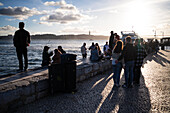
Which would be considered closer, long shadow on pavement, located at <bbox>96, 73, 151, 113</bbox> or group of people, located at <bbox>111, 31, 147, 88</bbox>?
long shadow on pavement, located at <bbox>96, 73, 151, 113</bbox>

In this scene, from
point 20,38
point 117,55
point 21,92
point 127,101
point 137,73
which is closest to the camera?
point 21,92

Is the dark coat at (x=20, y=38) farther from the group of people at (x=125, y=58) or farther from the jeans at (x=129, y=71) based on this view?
the jeans at (x=129, y=71)

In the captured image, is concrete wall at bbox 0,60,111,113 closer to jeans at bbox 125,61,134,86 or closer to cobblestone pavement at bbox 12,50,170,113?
cobblestone pavement at bbox 12,50,170,113

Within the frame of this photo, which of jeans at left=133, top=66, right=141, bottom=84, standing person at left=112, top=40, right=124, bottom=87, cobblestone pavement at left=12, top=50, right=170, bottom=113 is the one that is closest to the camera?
cobblestone pavement at left=12, top=50, right=170, bottom=113

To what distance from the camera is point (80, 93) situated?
17.9 ft

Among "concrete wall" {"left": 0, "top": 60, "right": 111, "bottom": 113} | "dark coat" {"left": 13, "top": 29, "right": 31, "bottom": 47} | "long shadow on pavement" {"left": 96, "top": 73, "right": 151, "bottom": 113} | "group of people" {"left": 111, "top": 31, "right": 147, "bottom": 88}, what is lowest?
"long shadow on pavement" {"left": 96, "top": 73, "right": 151, "bottom": 113}

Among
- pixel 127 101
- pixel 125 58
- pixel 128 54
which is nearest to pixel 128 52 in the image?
pixel 128 54

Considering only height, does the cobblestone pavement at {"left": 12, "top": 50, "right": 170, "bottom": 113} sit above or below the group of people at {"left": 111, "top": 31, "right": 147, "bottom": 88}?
below

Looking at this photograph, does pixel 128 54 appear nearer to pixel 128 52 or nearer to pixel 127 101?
pixel 128 52

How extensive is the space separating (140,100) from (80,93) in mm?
2095

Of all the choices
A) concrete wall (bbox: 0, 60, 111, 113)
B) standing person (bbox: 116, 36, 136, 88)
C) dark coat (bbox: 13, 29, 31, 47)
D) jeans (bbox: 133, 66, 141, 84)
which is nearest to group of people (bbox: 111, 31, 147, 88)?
standing person (bbox: 116, 36, 136, 88)

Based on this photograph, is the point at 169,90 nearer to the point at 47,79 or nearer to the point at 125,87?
the point at 125,87

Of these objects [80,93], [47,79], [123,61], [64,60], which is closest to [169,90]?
[123,61]

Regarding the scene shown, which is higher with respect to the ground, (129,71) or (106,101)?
(129,71)
